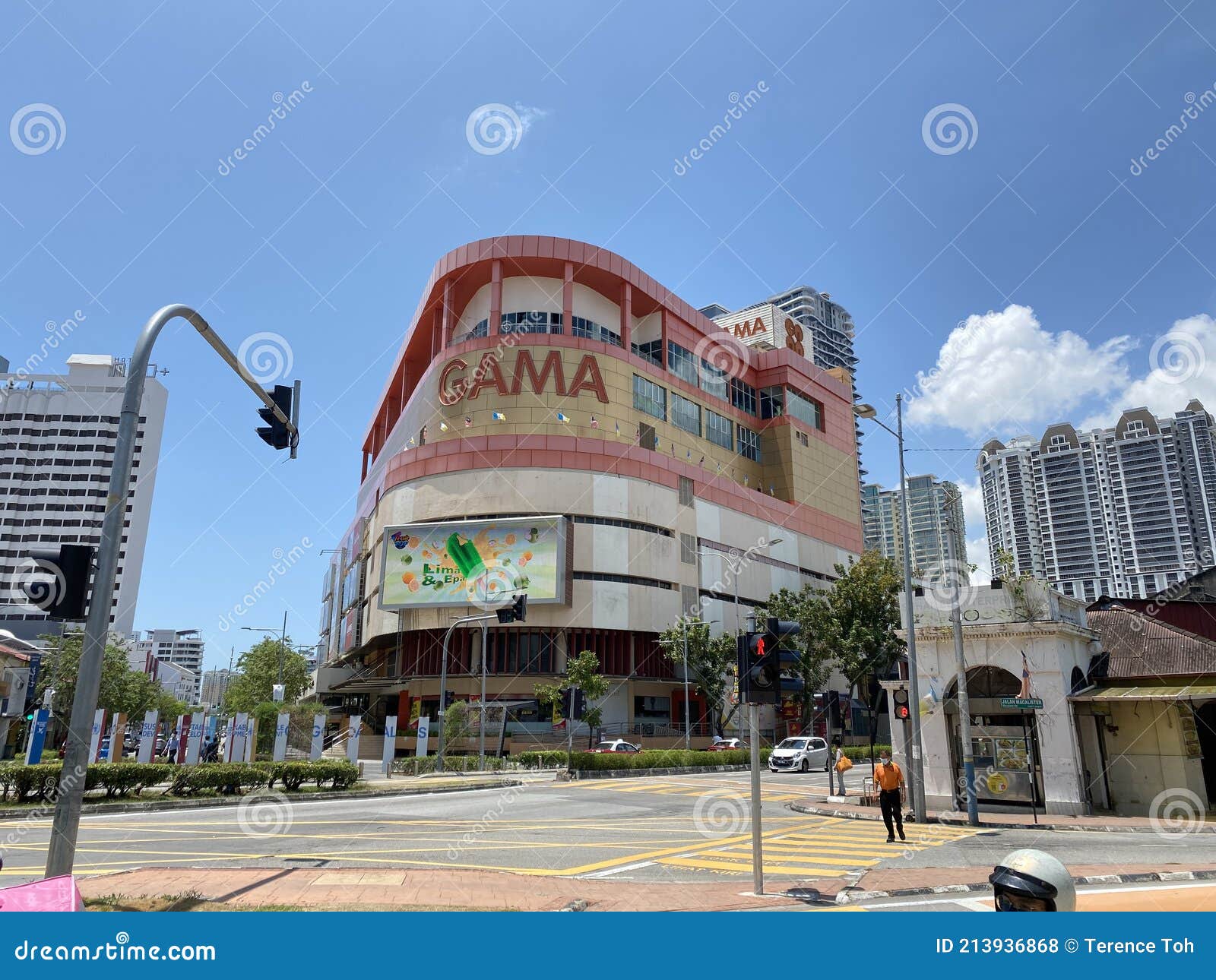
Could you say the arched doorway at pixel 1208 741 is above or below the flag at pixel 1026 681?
below

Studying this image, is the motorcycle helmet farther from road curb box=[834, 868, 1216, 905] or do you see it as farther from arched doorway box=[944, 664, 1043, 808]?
arched doorway box=[944, 664, 1043, 808]

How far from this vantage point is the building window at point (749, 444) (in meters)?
72.7

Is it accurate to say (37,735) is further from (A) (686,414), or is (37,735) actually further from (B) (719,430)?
(B) (719,430)

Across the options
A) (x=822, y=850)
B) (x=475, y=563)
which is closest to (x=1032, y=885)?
(x=822, y=850)

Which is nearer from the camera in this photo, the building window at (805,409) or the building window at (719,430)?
the building window at (719,430)

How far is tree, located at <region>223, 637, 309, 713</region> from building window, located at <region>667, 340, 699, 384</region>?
43569mm

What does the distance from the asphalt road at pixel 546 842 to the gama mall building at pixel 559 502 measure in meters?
29.6

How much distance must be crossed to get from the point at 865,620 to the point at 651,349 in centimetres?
2674

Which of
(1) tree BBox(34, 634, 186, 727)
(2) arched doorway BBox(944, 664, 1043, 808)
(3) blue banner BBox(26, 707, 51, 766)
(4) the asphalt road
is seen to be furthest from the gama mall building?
(2) arched doorway BBox(944, 664, 1043, 808)

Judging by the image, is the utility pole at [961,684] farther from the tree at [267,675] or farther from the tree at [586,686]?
the tree at [267,675]

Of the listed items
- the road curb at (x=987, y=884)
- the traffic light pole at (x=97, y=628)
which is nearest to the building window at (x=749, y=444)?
the road curb at (x=987, y=884)

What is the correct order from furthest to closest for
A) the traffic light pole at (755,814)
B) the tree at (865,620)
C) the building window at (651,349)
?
the building window at (651,349) → the tree at (865,620) → the traffic light pole at (755,814)

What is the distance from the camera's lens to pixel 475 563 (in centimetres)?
5256

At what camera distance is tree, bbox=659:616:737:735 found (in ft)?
167
